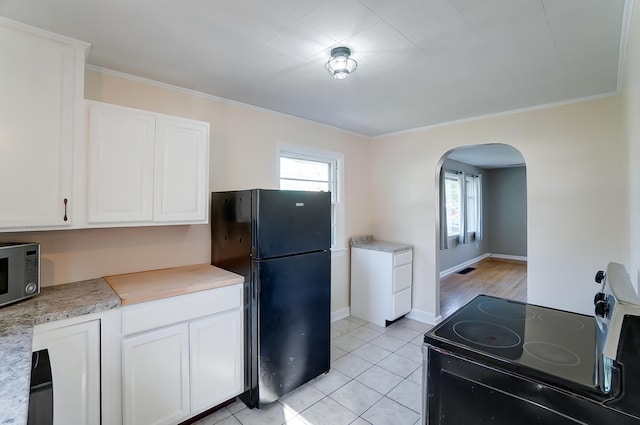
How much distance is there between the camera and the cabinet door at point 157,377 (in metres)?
1.68

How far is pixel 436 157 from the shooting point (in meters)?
3.54

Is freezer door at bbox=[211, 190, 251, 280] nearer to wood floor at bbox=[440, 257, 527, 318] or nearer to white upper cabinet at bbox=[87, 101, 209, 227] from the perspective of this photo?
white upper cabinet at bbox=[87, 101, 209, 227]

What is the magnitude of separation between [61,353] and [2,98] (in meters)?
1.33

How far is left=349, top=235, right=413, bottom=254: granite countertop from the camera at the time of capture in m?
3.53

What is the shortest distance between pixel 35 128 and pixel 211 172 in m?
1.18

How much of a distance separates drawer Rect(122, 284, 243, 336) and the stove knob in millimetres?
1929

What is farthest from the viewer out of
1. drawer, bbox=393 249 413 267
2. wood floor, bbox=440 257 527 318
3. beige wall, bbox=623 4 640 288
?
wood floor, bbox=440 257 527 318

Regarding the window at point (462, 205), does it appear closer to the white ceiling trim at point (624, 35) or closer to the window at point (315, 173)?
the window at point (315, 173)

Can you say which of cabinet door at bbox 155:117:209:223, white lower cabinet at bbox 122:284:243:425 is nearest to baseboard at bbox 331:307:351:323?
white lower cabinet at bbox 122:284:243:425

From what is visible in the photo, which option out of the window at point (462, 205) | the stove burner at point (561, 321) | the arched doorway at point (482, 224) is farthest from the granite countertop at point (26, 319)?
the window at point (462, 205)

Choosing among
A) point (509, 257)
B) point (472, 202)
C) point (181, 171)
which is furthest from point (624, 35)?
point (509, 257)

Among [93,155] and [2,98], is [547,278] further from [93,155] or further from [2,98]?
[2,98]

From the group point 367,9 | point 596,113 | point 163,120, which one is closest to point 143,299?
point 163,120

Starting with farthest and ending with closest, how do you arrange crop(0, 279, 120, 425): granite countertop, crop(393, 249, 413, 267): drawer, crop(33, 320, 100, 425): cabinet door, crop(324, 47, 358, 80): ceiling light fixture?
crop(393, 249, 413, 267): drawer, crop(324, 47, 358, 80): ceiling light fixture, crop(33, 320, 100, 425): cabinet door, crop(0, 279, 120, 425): granite countertop
